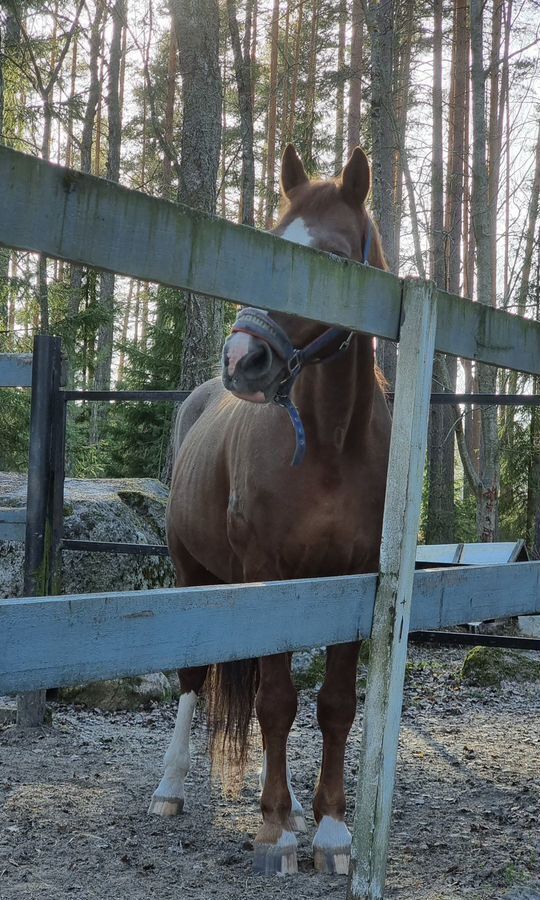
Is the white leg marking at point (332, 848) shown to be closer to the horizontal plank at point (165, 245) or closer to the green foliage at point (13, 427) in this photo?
the horizontal plank at point (165, 245)

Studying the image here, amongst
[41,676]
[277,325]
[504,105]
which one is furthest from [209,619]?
[504,105]

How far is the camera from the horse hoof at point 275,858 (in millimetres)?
3188

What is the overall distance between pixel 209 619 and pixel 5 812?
8.00 ft

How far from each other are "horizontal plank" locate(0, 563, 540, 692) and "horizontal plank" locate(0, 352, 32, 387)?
323 cm

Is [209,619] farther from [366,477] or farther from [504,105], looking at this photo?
[504,105]

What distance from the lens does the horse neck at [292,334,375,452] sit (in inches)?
128

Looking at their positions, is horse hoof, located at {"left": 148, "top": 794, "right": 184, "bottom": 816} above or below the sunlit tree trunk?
below

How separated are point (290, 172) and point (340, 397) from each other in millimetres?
918

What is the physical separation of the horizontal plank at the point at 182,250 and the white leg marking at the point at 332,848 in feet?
6.43

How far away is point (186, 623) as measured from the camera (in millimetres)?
1701

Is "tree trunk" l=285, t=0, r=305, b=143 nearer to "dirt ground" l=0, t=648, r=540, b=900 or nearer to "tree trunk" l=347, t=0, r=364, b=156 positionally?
"tree trunk" l=347, t=0, r=364, b=156

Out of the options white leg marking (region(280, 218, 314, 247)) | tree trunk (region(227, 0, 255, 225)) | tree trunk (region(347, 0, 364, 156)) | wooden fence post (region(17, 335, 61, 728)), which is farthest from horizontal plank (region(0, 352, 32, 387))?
tree trunk (region(347, 0, 364, 156))

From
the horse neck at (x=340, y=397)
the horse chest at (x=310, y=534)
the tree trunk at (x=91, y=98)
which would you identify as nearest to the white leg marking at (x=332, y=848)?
the horse chest at (x=310, y=534)

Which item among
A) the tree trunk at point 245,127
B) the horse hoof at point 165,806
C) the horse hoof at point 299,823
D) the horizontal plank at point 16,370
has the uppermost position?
the tree trunk at point 245,127
